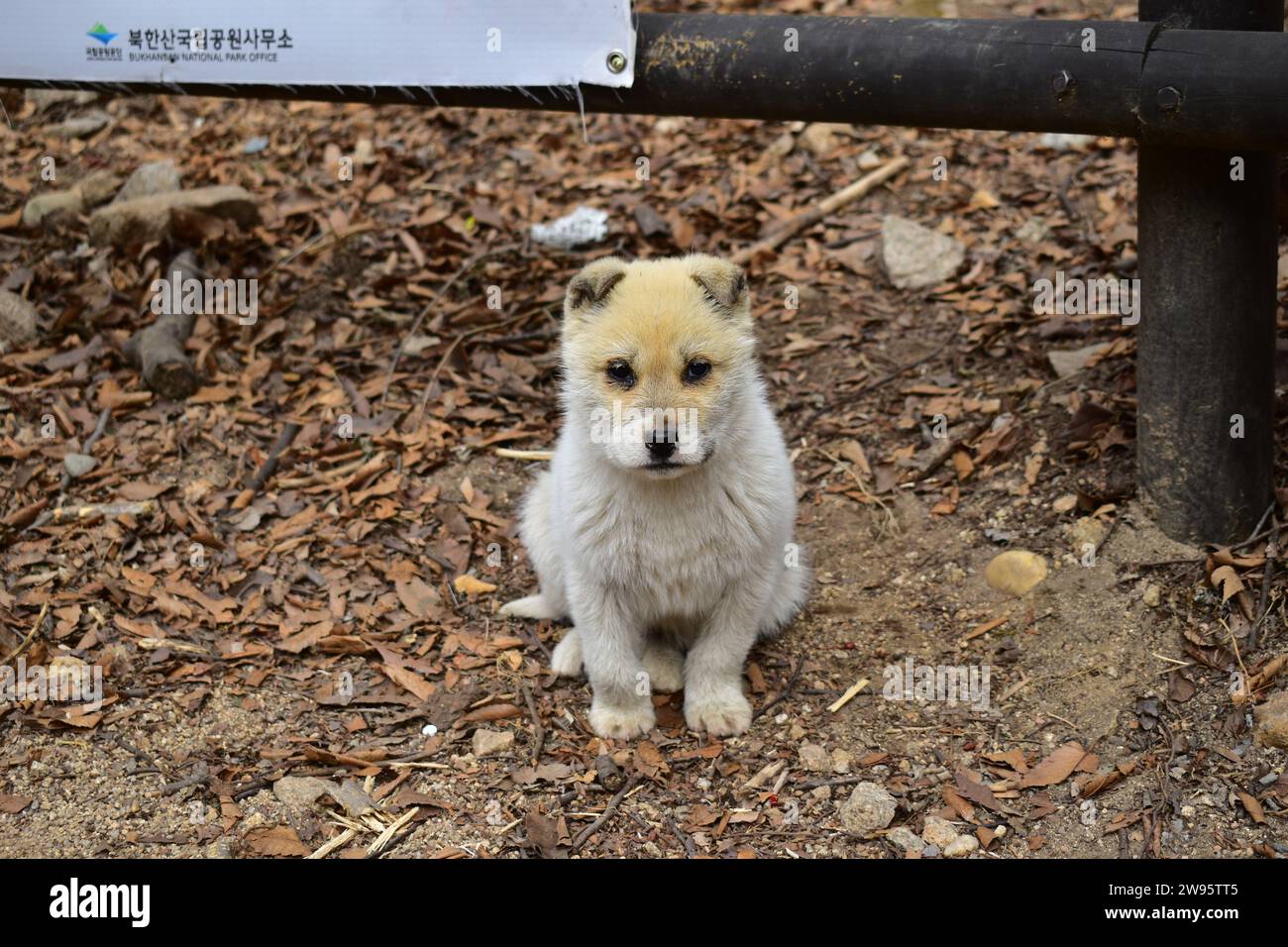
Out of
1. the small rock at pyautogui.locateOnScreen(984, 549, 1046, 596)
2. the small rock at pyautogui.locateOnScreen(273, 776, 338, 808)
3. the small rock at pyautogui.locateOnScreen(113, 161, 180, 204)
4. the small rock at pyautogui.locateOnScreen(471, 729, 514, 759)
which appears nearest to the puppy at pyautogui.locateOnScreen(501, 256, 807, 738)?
the small rock at pyautogui.locateOnScreen(471, 729, 514, 759)

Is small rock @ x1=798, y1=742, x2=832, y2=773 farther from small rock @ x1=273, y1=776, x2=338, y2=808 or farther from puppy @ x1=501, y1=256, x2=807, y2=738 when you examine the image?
small rock @ x1=273, y1=776, x2=338, y2=808

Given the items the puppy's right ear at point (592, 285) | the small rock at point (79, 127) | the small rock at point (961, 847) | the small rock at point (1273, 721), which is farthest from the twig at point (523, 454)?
the small rock at point (79, 127)

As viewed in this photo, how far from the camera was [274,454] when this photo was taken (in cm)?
665

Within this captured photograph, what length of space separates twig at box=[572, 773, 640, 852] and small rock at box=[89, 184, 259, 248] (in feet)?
15.6

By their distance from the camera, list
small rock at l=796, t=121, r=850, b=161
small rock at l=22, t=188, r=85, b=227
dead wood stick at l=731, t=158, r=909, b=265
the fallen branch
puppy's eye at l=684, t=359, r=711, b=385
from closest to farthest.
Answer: puppy's eye at l=684, t=359, r=711, b=385 < the fallen branch < dead wood stick at l=731, t=158, r=909, b=265 < small rock at l=22, t=188, r=85, b=227 < small rock at l=796, t=121, r=850, b=161

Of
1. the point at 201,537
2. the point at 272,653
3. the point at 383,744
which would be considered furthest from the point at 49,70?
the point at 383,744

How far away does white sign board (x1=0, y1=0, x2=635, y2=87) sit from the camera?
5.50 meters

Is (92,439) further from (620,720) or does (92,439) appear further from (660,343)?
(660,343)

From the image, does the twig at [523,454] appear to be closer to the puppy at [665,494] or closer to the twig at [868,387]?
the puppy at [665,494]

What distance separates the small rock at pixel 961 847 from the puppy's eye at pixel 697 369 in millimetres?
1894

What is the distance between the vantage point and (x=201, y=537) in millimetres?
6082

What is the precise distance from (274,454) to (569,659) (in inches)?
88.5

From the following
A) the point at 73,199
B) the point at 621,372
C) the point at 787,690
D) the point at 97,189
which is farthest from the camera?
the point at 97,189

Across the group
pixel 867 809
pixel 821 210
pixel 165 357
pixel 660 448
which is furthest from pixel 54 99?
pixel 867 809
